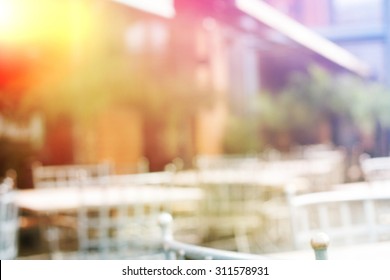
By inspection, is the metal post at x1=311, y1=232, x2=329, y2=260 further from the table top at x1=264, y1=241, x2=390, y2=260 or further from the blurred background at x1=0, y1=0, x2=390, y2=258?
the blurred background at x1=0, y1=0, x2=390, y2=258

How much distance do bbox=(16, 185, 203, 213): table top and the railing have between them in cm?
92

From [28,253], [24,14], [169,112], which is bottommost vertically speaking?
[28,253]

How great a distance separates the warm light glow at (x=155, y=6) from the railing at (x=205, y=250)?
4.98 feet

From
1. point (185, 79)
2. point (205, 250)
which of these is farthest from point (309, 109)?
point (205, 250)

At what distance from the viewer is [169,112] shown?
3203mm

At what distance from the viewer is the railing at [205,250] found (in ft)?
3.90

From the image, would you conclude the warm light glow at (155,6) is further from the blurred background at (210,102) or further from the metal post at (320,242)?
the metal post at (320,242)

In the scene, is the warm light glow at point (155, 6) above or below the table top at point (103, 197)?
above

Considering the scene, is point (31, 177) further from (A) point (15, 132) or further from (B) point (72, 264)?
(B) point (72, 264)

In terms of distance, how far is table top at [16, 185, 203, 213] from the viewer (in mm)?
2578

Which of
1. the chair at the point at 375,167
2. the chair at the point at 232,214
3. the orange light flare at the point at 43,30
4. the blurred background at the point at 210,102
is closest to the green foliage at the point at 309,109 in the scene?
the blurred background at the point at 210,102

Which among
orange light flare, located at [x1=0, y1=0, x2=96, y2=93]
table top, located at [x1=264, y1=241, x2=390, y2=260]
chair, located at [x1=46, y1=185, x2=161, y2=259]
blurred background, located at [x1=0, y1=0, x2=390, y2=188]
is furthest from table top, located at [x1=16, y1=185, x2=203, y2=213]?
table top, located at [x1=264, y1=241, x2=390, y2=260]

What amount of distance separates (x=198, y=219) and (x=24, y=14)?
1355 mm

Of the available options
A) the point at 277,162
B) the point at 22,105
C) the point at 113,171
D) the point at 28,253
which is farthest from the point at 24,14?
the point at 277,162
